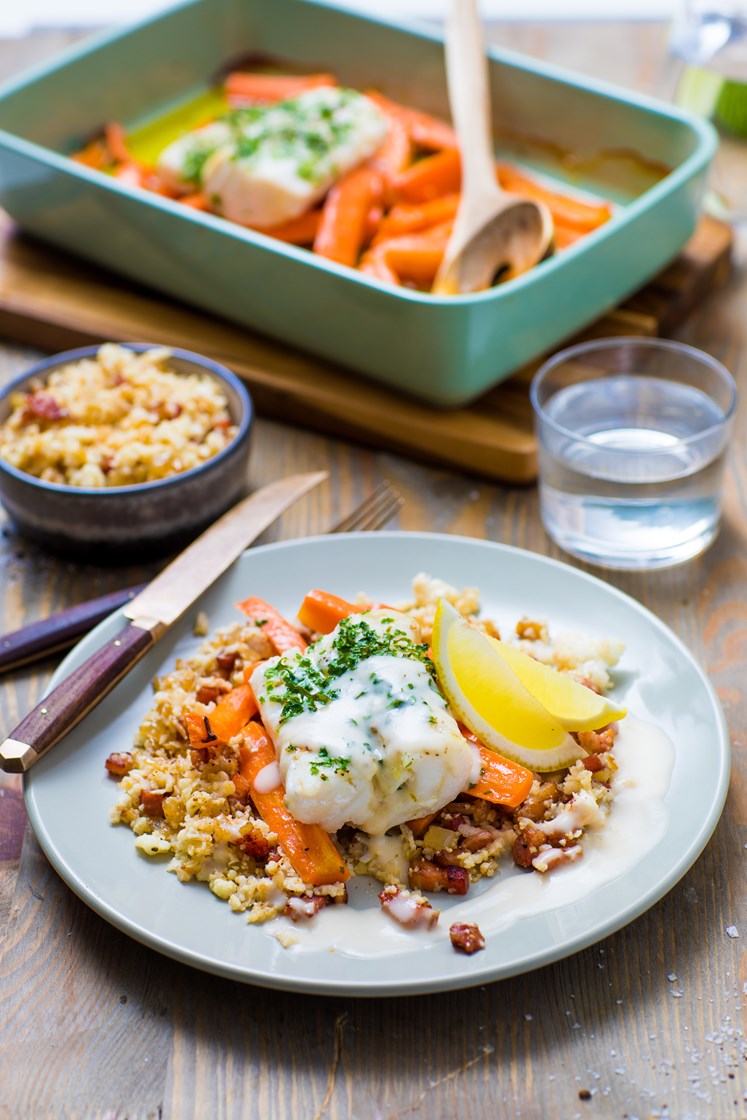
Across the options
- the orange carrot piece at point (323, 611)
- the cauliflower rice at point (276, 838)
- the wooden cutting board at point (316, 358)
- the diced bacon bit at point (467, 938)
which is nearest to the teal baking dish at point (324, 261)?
the wooden cutting board at point (316, 358)

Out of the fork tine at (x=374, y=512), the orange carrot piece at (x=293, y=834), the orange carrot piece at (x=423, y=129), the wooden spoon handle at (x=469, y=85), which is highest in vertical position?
the wooden spoon handle at (x=469, y=85)

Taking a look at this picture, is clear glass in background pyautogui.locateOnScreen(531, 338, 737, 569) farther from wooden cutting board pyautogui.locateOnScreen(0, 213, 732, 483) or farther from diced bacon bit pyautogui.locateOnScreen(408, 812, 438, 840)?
diced bacon bit pyautogui.locateOnScreen(408, 812, 438, 840)

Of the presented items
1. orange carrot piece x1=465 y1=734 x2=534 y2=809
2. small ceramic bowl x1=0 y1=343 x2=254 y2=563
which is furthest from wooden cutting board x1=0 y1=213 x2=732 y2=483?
orange carrot piece x1=465 y1=734 x2=534 y2=809

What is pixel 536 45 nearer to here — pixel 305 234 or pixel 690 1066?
pixel 305 234

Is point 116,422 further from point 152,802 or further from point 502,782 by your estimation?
point 502,782

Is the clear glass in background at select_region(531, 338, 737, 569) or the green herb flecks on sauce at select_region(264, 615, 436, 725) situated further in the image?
the clear glass in background at select_region(531, 338, 737, 569)

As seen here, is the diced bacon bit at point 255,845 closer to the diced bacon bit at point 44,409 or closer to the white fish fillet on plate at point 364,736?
the white fish fillet on plate at point 364,736

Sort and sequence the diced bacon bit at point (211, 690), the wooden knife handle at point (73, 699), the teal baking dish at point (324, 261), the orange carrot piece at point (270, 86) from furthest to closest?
the orange carrot piece at point (270, 86) → the teal baking dish at point (324, 261) → the diced bacon bit at point (211, 690) → the wooden knife handle at point (73, 699)

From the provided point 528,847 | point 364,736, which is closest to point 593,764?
point 528,847
